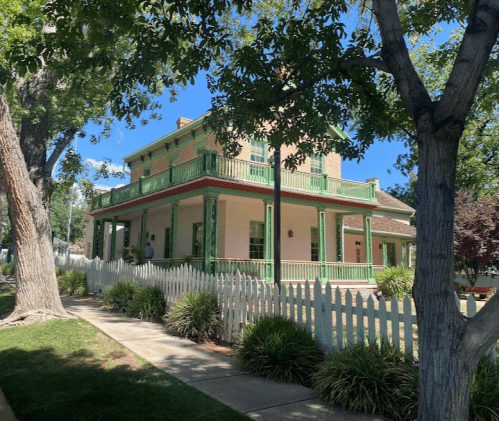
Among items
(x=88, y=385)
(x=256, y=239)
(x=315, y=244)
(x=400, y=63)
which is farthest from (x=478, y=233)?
(x=88, y=385)

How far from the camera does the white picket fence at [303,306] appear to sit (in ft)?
16.6

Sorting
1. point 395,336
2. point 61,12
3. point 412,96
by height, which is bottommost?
point 395,336

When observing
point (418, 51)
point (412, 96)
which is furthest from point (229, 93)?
point (418, 51)

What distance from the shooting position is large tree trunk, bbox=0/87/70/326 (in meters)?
8.89

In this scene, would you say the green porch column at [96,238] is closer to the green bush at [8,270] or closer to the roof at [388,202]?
the green bush at [8,270]

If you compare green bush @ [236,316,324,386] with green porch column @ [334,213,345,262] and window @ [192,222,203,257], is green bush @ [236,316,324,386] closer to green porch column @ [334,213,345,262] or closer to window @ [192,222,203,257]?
window @ [192,222,203,257]

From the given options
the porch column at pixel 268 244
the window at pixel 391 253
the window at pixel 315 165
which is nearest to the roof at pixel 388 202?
the window at pixel 391 253

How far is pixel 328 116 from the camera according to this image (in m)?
A: 5.88

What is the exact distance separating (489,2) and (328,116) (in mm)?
2641

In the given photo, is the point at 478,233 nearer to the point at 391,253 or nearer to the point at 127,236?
the point at 391,253

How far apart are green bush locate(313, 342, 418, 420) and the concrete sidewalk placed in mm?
139

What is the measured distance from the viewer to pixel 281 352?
224 inches

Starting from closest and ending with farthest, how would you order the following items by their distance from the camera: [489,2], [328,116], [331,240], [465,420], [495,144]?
[465,420]
[489,2]
[328,116]
[331,240]
[495,144]

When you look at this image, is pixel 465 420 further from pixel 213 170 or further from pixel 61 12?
pixel 213 170
